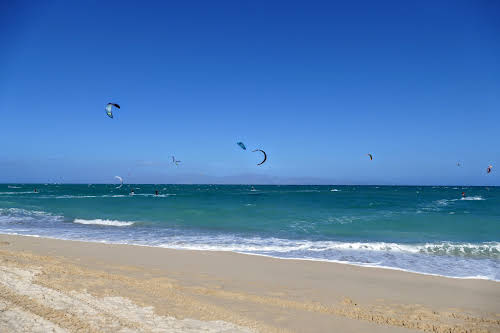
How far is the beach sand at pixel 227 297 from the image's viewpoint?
5.06 m

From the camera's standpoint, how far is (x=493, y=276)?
9.04 m

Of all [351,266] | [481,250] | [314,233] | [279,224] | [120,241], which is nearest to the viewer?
[351,266]

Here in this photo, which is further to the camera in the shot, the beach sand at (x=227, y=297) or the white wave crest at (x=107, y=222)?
the white wave crest at (x=107, y=222)

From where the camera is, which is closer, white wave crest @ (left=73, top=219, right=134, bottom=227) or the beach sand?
the beach sand

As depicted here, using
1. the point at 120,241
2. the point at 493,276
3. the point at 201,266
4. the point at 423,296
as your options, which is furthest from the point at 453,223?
the point at 120,241

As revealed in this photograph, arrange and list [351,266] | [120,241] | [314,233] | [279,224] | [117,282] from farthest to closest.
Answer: [279,224]
[314,233]
[120,241]
[351,266]
[117,282]

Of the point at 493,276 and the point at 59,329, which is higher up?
the point at 59,329

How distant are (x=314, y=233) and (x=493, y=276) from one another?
8.68m

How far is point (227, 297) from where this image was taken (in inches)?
258

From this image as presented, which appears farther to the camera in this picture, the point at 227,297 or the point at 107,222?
the point at 107,222

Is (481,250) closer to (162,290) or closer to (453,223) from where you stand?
(453,223)

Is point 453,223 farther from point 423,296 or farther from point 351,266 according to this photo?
point 423,296

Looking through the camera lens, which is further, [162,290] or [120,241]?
[120,241]

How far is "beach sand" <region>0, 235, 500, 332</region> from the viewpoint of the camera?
5.06 meters
